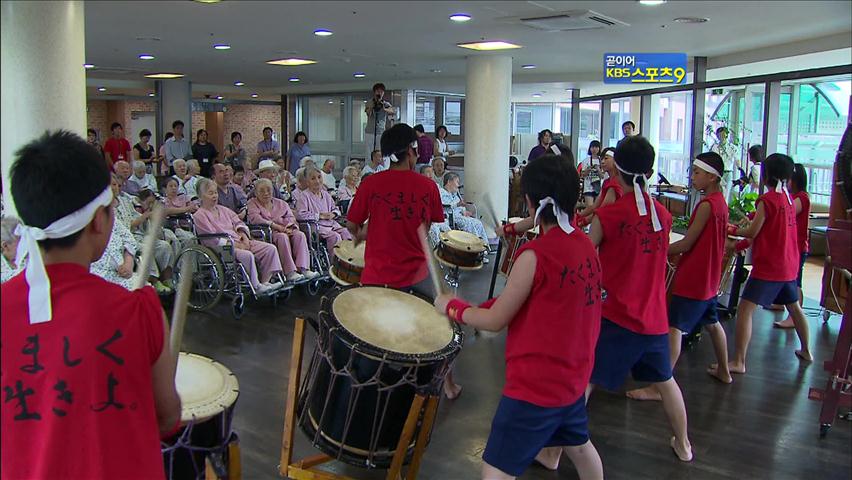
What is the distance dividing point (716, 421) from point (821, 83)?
761 centimetres

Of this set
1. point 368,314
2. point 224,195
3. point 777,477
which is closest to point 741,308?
point 777,477

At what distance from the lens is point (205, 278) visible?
663 cm

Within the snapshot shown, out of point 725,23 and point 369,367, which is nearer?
point 369,367

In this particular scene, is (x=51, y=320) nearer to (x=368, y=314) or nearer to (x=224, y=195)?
(x=368, y=314)

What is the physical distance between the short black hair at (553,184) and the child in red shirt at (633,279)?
2.83ft

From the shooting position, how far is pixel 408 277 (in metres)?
3.88

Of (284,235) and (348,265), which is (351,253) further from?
(284,235)

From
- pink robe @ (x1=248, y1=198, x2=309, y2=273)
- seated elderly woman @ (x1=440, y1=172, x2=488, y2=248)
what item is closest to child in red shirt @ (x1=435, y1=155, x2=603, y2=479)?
pink robe @ (x1=248, y1=198, x2=309, y2=273)

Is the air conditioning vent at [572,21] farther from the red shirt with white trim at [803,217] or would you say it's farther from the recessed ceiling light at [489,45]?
the red shirt with white trim at [803,217]

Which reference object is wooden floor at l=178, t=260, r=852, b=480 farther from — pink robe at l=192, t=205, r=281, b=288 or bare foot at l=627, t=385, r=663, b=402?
pink robe at l=192, t=205, r=281, b=288

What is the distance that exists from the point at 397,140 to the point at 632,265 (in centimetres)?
136

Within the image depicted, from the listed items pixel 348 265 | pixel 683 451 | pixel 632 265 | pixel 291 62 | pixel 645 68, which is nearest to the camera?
pixel 632 265

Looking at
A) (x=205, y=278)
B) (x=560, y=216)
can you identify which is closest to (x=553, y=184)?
(x=560, y=216)

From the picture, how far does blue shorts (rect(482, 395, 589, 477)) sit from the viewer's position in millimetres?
2473
